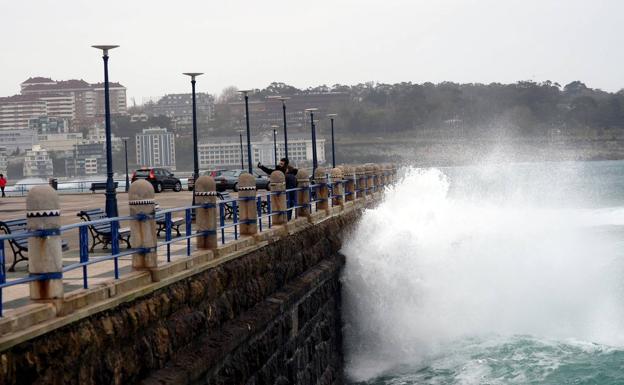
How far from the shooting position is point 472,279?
24188 millimetres

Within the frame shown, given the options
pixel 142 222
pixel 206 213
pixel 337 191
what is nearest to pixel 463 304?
pixel 337 191

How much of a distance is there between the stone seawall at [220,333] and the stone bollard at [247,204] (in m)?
0.42

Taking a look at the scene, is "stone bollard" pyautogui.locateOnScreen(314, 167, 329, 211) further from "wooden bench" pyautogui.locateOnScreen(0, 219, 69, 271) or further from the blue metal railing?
"wooden bench" pyautogui.locateOnScreen(0, 219, 69, 271)

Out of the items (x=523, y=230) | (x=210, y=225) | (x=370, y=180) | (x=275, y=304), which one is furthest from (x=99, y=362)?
(x=523, y=230)

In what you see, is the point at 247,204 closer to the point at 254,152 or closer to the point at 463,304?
the point at 463,304

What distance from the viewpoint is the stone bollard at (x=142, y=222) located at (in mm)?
10156

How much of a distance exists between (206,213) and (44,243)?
14.6ft

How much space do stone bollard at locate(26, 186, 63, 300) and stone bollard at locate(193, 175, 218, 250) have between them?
4.20m

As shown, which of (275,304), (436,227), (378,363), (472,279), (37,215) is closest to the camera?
(37,215)

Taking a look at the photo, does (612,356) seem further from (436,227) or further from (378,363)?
(436,227)

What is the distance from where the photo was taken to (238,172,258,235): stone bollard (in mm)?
14492

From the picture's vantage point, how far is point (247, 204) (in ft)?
48.3

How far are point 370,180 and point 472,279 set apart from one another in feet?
23.6

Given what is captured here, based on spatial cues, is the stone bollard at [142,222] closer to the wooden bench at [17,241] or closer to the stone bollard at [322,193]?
the wooden bench at [17,241]
